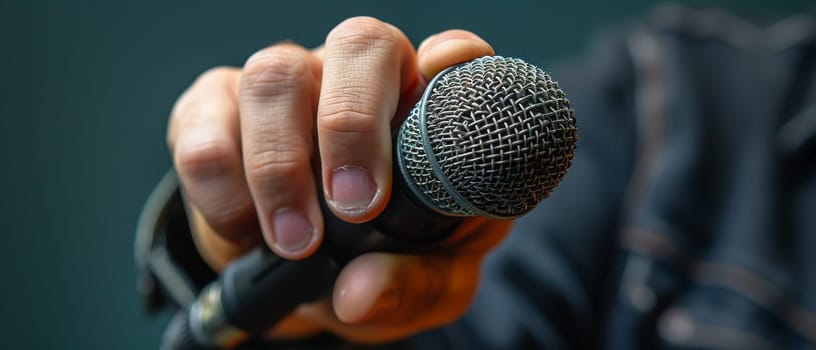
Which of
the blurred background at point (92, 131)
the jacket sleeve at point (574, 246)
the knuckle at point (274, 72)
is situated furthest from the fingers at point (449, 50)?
the blurred background at point (92, 131)

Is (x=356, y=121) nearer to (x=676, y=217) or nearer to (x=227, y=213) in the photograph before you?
(x=227, y=213)

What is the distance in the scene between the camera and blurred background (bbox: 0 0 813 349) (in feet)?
4.37

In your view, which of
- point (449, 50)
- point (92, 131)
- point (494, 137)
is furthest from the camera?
point (92, 131)

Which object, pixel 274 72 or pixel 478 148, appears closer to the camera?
pixel 478 148

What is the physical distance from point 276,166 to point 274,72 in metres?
0.08

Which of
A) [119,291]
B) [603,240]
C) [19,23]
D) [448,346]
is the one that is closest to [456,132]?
[448,346]

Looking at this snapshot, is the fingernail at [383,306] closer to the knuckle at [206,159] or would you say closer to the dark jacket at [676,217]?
the knuckle at [206,159]

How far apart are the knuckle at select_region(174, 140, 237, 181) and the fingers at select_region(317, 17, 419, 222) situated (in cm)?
13

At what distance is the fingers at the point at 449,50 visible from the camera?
1.69 feet

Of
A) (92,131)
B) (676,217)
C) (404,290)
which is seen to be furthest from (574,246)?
(92,131)

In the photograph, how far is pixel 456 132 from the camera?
411mm

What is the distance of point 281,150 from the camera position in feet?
1.76

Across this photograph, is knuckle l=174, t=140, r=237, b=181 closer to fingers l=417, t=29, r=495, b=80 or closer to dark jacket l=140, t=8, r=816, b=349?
fingers l=417, t=29, r=495, b=80

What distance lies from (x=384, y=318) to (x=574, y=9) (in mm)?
1269
